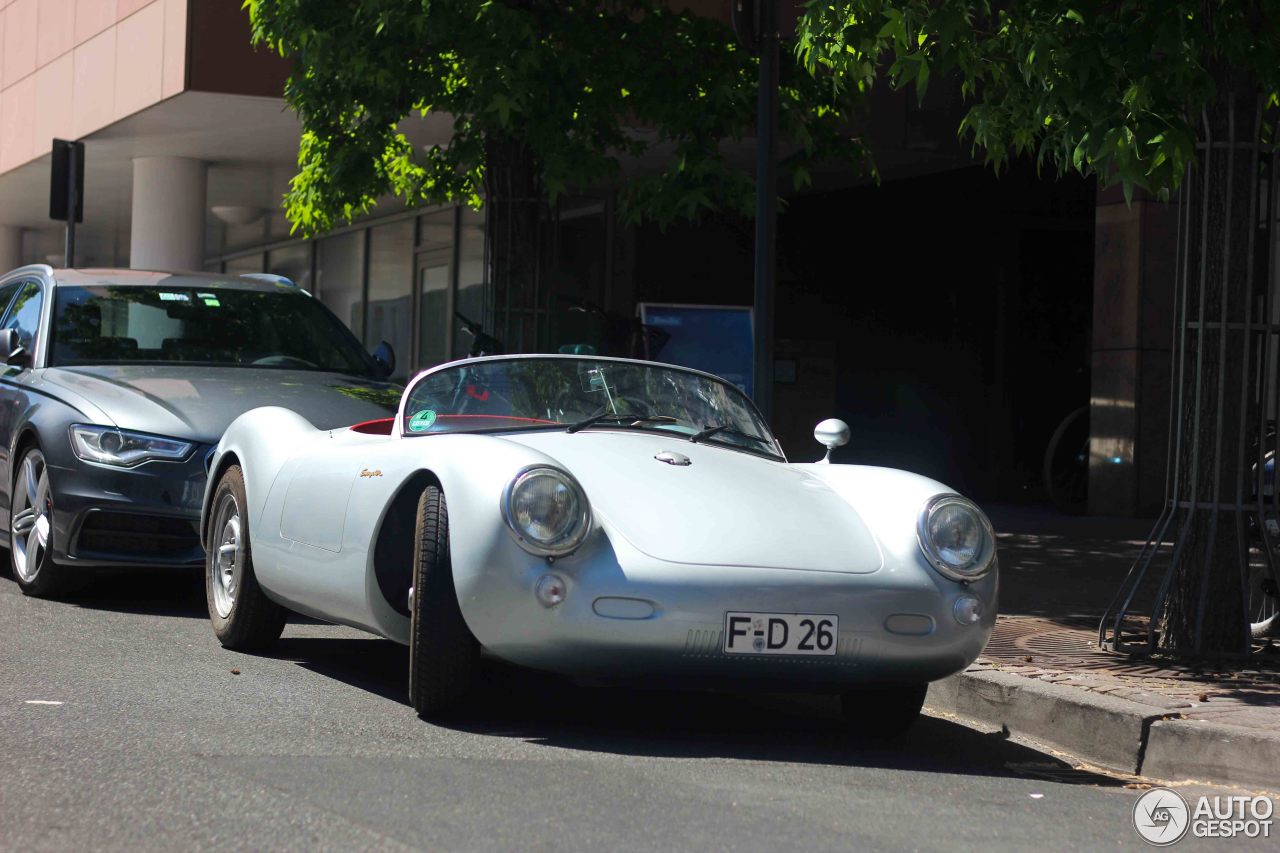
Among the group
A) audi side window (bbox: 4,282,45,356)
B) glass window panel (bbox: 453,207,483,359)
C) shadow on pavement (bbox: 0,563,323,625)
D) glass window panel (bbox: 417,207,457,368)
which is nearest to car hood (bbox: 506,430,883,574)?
shadow on pavement (bbox: 0,563,323,625)

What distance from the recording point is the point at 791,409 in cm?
1998

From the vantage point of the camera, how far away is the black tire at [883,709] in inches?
223

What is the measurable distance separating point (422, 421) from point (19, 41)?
1994 cm

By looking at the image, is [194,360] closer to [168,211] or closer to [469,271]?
[168,211]

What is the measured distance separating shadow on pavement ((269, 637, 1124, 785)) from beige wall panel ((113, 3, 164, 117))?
11763 millimetres

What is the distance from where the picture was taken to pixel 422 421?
20.1 feet

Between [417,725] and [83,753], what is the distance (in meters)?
1.03

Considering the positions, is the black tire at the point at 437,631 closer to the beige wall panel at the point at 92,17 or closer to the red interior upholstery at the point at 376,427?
the red interior upholstery at the point at 376,427

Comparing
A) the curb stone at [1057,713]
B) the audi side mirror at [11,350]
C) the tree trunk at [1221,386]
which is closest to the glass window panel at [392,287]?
the audi side mirror at [11,350]

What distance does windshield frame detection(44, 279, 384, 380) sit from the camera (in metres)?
8.99

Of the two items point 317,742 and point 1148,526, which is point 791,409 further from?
point 317,742

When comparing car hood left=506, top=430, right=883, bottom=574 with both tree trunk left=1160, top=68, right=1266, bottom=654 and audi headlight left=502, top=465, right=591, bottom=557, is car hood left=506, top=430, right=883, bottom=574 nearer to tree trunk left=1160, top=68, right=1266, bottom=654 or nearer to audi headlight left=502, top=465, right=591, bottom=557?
audi headlight left=502, top=465, right=591, bottom=557

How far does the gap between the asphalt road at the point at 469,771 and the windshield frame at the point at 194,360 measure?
8.32ft

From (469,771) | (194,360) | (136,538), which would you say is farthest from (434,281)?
(469,771)
